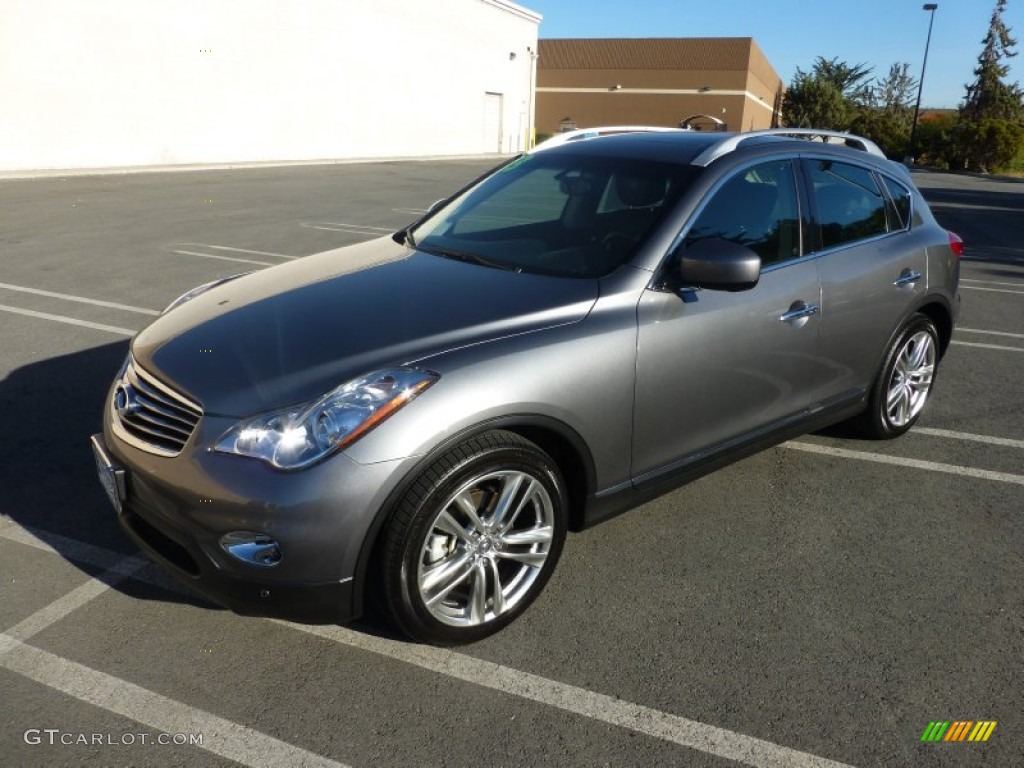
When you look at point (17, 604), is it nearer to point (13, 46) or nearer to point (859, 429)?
point (859, 429)

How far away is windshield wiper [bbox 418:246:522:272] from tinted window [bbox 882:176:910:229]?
252cm

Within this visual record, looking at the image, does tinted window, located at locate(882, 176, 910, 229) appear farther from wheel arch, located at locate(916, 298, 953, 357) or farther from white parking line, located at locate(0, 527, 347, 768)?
white parking line, located at locate(0, 527, 347, 768)

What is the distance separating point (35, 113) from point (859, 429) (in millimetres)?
20289

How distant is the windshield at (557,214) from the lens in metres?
3.63

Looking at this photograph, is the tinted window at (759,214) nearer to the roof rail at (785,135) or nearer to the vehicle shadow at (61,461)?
the roof rail at (785,135)

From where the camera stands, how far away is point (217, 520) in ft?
8.66

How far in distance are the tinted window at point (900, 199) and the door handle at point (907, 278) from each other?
0.30 m

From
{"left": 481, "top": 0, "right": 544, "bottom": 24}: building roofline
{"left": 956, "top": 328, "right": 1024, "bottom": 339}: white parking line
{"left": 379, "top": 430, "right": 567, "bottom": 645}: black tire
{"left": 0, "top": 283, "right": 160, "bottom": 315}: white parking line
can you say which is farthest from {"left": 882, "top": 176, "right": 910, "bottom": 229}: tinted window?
{"left": 481, "top": 0, "right": 544, "bottom": 24}: building roofline

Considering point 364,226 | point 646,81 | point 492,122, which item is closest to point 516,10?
point 492,122

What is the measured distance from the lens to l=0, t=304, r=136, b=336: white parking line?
6.66 meters

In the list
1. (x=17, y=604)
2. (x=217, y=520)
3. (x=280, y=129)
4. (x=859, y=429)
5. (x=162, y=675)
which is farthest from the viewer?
(x=280, y=129)

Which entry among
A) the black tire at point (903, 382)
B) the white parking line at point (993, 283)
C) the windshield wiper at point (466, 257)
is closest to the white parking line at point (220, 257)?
the windshield wiper at point (466, 257)

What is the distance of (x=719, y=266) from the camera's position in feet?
10.8

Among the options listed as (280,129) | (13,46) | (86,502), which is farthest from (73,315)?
Result: (280,129)
